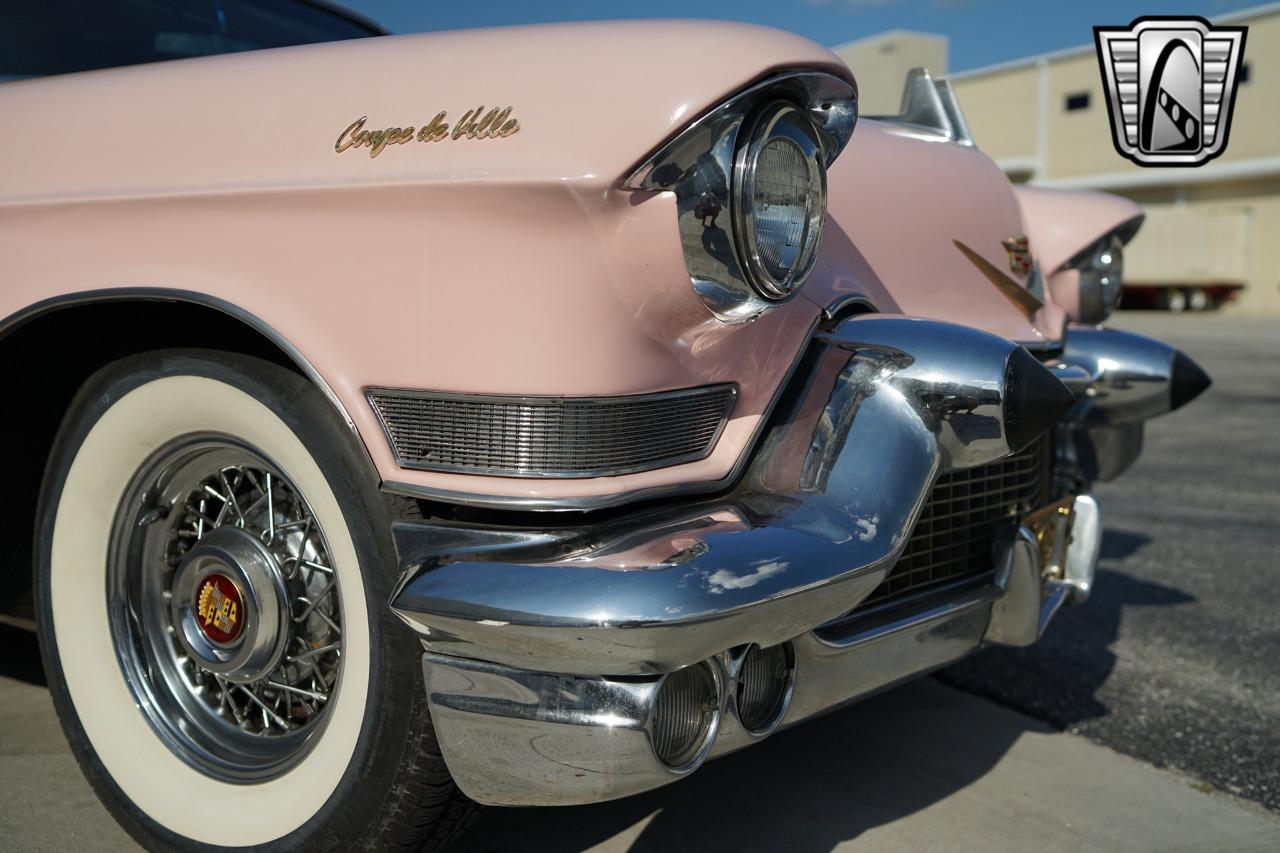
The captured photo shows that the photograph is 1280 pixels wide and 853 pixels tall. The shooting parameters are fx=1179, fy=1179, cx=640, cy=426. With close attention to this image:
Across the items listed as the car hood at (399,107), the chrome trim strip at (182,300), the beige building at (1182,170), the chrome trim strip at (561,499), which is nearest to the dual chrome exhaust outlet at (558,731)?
the chrome trim strip at (561,499)

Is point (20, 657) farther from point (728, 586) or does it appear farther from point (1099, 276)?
point (1099, 276)

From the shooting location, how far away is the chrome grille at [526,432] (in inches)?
53.9

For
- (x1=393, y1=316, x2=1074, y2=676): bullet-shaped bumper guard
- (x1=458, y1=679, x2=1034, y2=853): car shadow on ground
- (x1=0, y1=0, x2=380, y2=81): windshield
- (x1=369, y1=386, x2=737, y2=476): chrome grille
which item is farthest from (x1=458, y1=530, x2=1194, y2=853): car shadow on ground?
(x1=0, y1=0, x2=380, y2=81): windshield

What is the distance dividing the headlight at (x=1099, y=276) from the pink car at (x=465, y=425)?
2.81 feet

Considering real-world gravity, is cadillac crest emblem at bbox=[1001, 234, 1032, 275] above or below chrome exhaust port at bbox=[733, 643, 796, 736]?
above

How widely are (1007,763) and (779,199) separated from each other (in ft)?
4.36

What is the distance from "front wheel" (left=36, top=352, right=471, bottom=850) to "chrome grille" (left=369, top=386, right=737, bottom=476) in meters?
0.09

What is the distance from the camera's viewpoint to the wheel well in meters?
1.64

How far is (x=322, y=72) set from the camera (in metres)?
1.51

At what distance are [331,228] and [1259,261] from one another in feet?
84.7

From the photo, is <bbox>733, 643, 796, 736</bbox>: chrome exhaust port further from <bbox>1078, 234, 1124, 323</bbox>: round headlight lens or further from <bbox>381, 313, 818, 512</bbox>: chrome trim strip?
<bbox>1078, 234, 1124, 323</bbox>: round headlight lens

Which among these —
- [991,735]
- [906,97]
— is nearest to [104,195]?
[906,97]

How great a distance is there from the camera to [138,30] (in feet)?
7.72

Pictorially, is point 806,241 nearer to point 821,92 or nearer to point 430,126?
point 821,92
